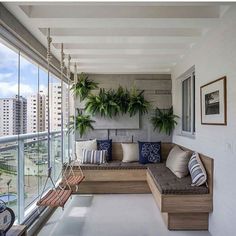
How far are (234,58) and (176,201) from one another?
6.29ft

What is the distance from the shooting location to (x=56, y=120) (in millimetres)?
5395

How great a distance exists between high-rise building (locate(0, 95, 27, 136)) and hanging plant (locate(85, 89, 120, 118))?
279 centimetres

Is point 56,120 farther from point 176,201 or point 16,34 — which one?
point 176,201

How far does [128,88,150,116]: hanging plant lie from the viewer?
6285 millimetres

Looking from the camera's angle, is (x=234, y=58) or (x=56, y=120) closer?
(x=234, y=58)

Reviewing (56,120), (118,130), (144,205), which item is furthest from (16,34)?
(118,130)

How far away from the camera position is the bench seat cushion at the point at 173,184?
11.7ft

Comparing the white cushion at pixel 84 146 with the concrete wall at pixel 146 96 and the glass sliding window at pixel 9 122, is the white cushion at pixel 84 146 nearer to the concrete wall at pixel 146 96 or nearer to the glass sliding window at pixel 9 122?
the concrete wall at pixel 146 96

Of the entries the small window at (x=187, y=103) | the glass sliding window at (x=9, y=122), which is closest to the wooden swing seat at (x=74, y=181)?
the glass sliding window at (x=9, y=122)

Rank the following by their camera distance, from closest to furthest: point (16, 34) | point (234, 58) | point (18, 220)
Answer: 1. point (234, 58)
2. point (16, 34)
3. point (18, 220)

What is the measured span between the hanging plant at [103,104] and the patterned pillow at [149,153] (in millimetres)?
1088

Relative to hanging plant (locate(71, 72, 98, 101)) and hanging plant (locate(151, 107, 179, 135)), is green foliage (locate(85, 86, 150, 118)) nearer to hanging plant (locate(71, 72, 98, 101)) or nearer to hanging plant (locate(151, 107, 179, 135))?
hanging plant (locate(71, 72, 98, 101))

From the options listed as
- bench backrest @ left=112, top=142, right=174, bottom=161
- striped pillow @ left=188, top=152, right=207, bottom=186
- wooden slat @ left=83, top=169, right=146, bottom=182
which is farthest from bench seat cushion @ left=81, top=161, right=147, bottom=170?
striped pillow @ left=188, top=152, right=207, bottom=186

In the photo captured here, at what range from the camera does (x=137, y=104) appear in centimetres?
630
